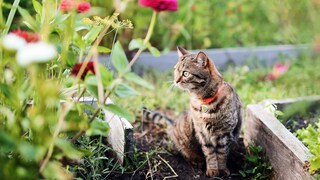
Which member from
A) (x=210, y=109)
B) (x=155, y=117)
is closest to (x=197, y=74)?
(x=210, y=109)

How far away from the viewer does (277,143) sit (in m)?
2.71

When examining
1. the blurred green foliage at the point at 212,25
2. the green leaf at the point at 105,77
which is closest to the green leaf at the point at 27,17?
the green leaf at the point at 105,77

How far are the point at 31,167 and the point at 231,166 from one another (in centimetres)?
147

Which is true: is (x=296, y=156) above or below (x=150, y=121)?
above

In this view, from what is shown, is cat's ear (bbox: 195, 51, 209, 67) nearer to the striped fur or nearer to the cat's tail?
the striped fur

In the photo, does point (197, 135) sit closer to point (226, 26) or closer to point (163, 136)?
point (163, 136)

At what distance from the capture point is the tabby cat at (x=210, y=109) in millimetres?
2783

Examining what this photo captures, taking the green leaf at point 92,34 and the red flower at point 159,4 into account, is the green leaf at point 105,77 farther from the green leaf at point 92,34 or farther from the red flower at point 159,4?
the green leaf at point 92,34

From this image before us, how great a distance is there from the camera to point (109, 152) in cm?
296

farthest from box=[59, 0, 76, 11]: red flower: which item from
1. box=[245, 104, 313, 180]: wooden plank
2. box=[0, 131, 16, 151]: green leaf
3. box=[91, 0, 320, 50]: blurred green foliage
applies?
box=[91, 0, 320, 50]: blurred green foliage

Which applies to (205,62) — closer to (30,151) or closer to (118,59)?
(118,59)

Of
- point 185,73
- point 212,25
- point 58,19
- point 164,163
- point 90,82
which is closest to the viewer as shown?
point 90,82

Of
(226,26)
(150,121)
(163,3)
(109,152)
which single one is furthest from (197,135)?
(226,26)

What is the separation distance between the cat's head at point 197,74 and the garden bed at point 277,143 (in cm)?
33
